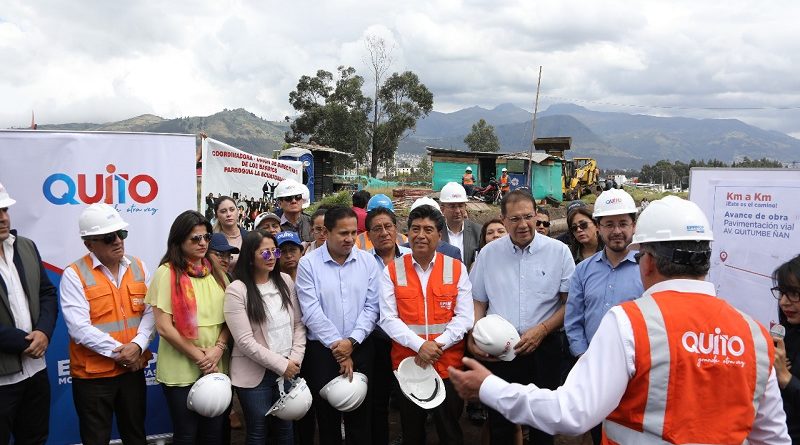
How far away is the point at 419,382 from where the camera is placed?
3762 millimetres

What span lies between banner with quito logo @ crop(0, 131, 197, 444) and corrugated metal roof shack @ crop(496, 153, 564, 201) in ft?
87.0

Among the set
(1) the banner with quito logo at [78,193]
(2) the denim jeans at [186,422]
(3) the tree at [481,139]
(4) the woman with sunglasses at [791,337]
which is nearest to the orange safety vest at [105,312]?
(2) the denim jeans at [186,422]

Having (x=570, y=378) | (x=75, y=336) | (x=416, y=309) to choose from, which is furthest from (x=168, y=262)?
(x=570, y=378)

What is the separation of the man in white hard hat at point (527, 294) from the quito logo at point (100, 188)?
284 centimetres

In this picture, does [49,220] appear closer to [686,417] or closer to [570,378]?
[570,378]

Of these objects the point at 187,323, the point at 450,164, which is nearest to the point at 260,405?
the point at 187,323

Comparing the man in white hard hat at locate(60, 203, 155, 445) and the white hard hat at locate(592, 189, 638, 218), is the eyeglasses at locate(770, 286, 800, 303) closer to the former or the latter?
the white hard hat at locate(592, 189, 638, 218)

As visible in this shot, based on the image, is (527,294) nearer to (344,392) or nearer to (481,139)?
(344,392)

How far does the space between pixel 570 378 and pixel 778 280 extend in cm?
Answer: 180

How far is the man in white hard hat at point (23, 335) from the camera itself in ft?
11.1

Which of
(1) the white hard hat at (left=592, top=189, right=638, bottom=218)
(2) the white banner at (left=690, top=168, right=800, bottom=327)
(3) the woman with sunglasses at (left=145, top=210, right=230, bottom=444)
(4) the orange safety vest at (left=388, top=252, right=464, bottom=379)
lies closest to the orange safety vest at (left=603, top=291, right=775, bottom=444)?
(1) the white hard hat at (left=592, top=189, right=638, bottom=218)

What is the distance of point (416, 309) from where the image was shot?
12.8ft

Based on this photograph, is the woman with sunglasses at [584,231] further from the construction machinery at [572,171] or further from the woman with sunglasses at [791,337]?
the construction machinery at [572,171]

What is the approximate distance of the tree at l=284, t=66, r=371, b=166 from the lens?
40.2 metres
